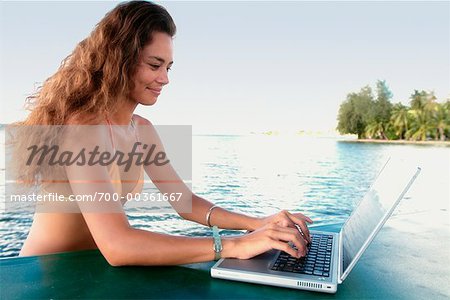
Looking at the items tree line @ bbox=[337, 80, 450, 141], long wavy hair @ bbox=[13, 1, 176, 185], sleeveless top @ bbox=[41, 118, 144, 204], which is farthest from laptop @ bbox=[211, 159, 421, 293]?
tree line @ bbox=[337, 80, 450, 141]

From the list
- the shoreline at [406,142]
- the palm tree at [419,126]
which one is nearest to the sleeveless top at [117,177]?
the shoreline at [406,142]

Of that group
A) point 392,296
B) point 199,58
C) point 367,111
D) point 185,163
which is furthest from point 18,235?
point 367,111

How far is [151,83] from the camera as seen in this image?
3.62 feet

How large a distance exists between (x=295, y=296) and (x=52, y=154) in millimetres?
636

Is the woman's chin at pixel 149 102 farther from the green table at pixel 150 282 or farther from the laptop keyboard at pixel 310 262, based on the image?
the laptop keyboard at pixel 310 262

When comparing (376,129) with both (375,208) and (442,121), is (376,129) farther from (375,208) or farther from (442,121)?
(375,208)

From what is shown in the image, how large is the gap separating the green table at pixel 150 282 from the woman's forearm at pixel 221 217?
1.08 feet

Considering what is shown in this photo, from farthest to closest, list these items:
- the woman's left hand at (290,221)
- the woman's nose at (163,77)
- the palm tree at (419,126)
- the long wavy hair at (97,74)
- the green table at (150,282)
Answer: the palm tree at (419,126) → the woman's nose at (163,77) → the long wavy hair at (97,74) → the woman's left hand at (290,221) → the green table at (150,282)

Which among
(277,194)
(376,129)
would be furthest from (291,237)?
(376,129)

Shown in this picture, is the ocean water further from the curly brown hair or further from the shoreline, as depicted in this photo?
A: the shoreline

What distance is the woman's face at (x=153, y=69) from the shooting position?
1064 millimetres

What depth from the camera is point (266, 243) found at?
0.75 meters

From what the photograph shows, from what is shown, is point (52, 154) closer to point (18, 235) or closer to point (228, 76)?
point (18, 235)

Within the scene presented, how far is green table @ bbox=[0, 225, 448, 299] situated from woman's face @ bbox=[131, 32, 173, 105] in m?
0.48
